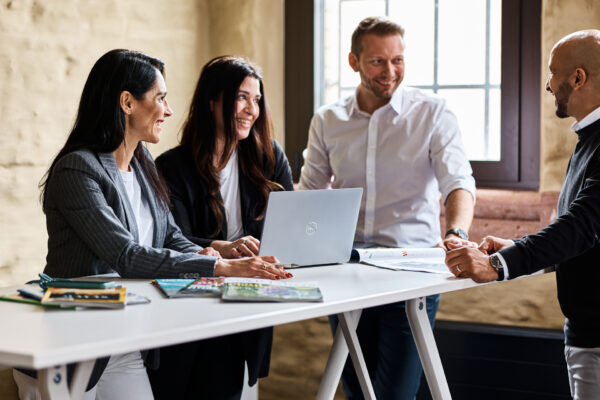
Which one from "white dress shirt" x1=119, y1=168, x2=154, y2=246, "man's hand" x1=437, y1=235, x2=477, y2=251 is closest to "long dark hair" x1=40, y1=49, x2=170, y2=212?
"white dress shirt" x1=119, y1=168, x2=154, y2=246

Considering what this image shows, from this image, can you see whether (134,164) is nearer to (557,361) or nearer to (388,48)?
(388,48)

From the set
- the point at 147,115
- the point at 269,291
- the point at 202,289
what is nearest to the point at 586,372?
the point at 269,291

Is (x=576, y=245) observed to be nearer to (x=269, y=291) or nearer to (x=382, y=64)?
(x=269, y=291)

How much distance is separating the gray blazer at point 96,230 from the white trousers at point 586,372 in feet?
3.72

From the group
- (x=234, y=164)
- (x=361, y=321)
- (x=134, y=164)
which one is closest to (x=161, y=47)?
(x=234, y=164)

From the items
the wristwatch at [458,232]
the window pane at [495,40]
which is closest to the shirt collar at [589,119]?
the wristwatch at [458,232]

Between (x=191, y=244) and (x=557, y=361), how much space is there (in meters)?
1.85

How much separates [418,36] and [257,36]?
85 cm

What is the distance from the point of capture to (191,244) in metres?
2.58

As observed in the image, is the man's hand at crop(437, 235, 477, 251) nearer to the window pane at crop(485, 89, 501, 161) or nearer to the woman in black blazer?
the woman in black blazer

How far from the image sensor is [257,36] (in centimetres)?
414

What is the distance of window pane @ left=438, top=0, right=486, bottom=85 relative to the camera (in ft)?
12.8

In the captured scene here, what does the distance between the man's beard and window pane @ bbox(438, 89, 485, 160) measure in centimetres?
145

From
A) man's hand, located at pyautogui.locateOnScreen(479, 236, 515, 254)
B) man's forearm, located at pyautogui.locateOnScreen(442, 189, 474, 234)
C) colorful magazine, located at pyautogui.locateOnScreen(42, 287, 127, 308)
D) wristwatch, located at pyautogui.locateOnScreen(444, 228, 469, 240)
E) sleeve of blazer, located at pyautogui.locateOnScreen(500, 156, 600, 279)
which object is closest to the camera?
colorful magazine, located at pyautogui.locateOnScreen(42, 287, 127, 308)
